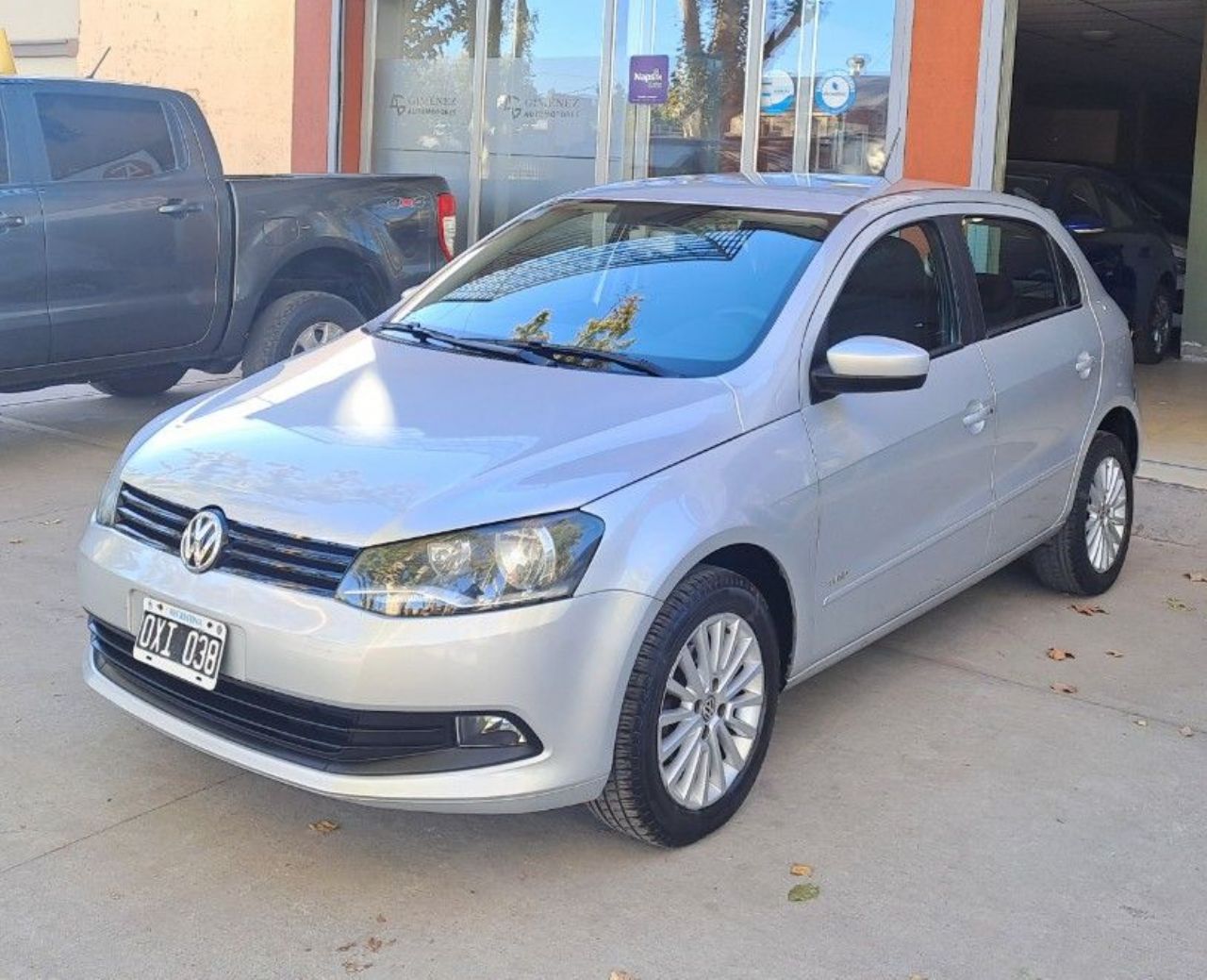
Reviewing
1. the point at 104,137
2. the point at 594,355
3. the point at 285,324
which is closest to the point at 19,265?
the point at 104,137

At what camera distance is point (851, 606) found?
444 centimetres

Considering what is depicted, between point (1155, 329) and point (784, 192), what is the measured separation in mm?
8556

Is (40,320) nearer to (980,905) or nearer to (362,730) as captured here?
(362,730)

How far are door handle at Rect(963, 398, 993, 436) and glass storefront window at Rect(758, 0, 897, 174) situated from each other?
5.11 meters

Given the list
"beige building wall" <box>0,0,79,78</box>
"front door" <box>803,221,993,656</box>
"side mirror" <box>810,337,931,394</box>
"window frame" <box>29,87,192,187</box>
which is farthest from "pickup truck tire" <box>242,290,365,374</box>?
"beige building wall" <box>0,0,79,78</box>

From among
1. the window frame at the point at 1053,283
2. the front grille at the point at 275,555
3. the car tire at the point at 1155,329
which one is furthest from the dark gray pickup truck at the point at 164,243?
the car tire at the point at 1155,329

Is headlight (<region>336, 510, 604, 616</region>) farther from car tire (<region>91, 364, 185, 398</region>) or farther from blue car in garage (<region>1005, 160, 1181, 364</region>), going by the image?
blue car in garage (<region>1005, 160, 1181, 364</region>)

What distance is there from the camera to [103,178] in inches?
304

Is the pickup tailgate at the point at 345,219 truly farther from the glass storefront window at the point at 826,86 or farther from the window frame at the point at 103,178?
the glass storefront window at the point at 826,86

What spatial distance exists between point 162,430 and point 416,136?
884 centimetres

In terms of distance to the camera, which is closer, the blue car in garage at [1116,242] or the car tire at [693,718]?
the car tire at [693,718]

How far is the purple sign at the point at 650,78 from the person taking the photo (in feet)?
36.4

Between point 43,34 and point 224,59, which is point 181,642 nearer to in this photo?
point 224,59

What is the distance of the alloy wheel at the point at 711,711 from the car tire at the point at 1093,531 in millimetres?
2350
